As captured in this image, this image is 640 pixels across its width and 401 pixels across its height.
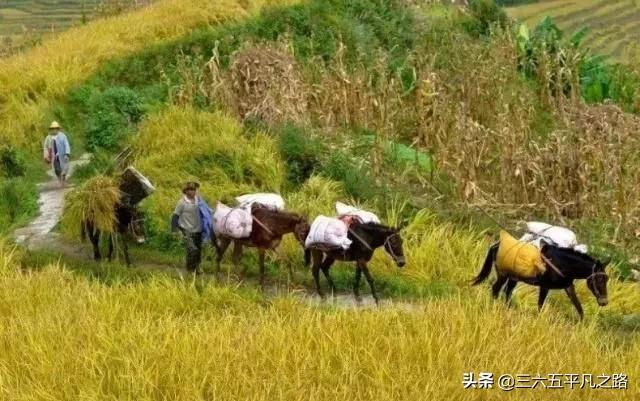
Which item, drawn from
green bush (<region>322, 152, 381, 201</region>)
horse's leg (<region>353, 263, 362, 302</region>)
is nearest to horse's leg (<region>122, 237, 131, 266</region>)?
horse's leg (<region>353, 263, 362, 302</region>)

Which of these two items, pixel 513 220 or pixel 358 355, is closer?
pixel 358 355

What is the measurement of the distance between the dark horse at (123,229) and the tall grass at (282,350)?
74.7 inches

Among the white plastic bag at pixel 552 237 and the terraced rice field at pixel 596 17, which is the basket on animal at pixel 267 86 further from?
the terraced rice field at pixel 596 17

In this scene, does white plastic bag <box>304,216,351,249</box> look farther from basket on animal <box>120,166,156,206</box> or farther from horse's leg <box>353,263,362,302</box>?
basket on animal <box>120,166,156,206</box>

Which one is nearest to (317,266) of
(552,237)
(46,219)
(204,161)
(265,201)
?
(265,201)

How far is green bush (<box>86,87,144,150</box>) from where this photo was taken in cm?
1412

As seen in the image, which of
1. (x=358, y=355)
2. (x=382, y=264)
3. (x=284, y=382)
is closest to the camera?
(x=284, y=382)

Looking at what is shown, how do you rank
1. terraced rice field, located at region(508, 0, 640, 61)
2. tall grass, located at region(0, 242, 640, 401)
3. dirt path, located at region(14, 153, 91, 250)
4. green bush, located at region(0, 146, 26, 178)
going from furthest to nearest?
terraced rice field, located at region(508, 0, 640, 61), green bush, located at region(0, 146, 26, 178), dirt path, located at region(14, 153, 91, 250), tall grass, located at region(0, 242, 640, 401)

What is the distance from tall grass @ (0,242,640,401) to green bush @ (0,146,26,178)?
5.96 m

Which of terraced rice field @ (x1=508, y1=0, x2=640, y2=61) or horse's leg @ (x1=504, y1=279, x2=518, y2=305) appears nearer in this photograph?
horse's leg @ (x1=504, y1=279, x2=518, y2=305)

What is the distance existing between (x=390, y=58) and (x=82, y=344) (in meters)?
13.8

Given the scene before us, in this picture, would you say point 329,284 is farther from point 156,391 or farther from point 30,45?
point 30,45

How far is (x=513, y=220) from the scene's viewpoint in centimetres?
1138

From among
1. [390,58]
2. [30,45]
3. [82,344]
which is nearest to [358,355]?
[82,344]
